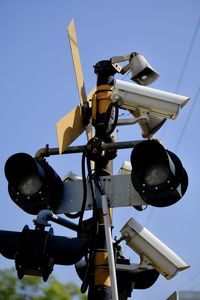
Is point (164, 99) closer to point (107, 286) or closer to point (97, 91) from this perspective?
point (97, 91)

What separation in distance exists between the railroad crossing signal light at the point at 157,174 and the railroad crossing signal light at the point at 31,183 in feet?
2.09

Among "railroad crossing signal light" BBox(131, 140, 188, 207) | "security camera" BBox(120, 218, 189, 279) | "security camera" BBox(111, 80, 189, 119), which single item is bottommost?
"security camera" BBox(120, 218, 189, 279)

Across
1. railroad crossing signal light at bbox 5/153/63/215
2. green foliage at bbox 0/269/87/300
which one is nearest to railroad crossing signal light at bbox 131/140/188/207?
railroad crossing signal light at bbox 5/153/63/215

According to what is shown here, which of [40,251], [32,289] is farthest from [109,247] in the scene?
[32,289]

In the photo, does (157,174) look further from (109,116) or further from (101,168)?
(109,116)

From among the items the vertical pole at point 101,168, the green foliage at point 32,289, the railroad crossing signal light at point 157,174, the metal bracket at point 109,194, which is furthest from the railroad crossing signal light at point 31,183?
the green foliage at point 32,289

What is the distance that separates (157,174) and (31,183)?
914mm

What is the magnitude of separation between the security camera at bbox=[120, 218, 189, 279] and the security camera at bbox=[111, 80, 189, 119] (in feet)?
2.59

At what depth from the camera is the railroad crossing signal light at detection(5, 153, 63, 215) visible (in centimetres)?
382

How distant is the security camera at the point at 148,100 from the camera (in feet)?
12.5

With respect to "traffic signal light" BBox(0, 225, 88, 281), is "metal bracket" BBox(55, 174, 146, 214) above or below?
above

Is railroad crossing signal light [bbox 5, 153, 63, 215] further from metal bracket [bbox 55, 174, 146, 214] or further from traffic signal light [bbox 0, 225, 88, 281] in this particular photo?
traffic signal light [bbox 0, 225, 88, 281]

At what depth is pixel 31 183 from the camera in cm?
386

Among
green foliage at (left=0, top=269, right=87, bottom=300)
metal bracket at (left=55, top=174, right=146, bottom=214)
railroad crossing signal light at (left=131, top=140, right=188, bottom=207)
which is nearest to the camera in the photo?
railroad crossing signal light at (left=131, top=140, right=188, bottom=207)
